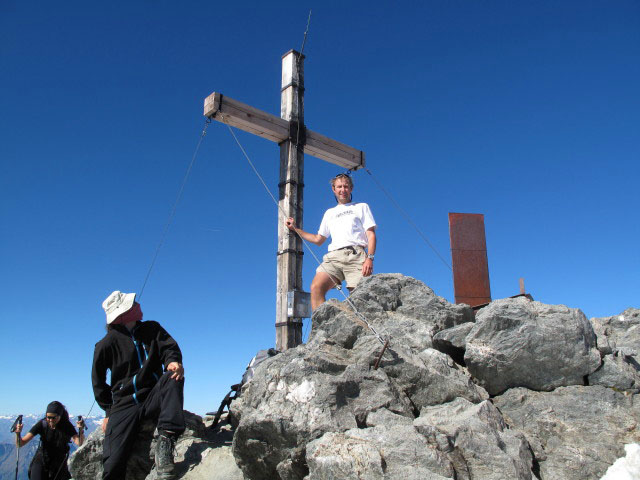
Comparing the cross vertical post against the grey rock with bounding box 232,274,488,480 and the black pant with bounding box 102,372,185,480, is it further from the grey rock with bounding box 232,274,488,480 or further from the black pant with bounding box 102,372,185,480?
the black pant with bounding box 102,372,185,480

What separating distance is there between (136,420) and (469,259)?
19.7ft

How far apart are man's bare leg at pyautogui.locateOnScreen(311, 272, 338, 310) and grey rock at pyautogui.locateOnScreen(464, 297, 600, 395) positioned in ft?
9.06

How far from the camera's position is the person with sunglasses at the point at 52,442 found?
24.8 feet

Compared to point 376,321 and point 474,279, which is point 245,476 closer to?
point 376,321

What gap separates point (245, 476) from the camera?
493 centimetres

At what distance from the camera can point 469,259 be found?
852 cm

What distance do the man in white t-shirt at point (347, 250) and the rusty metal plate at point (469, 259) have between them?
1.73 meters

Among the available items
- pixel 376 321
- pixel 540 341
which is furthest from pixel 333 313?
pixel 540 341

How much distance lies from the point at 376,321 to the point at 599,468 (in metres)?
2.94

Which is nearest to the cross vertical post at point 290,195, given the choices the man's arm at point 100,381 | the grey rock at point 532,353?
the man's arm at point 100,381

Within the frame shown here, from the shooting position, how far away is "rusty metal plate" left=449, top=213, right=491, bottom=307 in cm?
834

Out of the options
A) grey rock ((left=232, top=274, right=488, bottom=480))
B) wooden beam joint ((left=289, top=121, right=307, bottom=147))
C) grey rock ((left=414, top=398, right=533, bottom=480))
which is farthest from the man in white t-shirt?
grey rock ((left=414, top=398, right=533, bottom=480))

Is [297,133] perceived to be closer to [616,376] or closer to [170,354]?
[170,354]

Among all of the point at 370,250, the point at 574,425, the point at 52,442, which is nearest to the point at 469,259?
the point at 370,250
